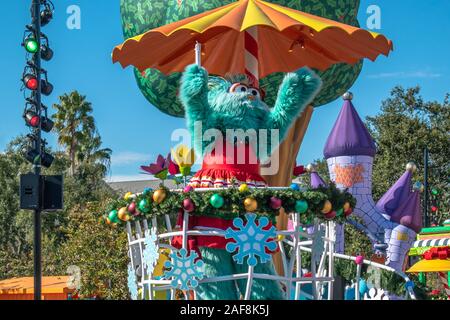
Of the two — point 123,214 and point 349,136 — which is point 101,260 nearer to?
point 349,136

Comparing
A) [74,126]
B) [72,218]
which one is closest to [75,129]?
[74,126]

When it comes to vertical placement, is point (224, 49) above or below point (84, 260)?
above

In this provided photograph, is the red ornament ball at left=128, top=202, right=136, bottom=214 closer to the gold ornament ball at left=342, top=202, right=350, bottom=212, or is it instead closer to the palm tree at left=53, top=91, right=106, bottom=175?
the gold ornament ball at left=342, top=202, right=350, bottom=212

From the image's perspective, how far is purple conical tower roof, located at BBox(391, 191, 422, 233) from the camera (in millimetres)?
14844

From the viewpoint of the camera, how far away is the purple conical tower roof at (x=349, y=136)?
48.8ft

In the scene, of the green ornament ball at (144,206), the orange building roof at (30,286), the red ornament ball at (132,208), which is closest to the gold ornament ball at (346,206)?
the green ornament ball at (144,206)

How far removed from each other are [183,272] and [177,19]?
6159 mm

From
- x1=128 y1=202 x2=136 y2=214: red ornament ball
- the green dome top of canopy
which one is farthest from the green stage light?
x1=128 y1=202 x2=136 y2=214: red ornament ball

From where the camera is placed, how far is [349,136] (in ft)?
48.8

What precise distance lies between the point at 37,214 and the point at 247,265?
3140 millimetres

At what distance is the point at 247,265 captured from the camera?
737 cm

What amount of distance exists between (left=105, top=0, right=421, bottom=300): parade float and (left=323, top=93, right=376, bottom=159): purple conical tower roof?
5.52m
